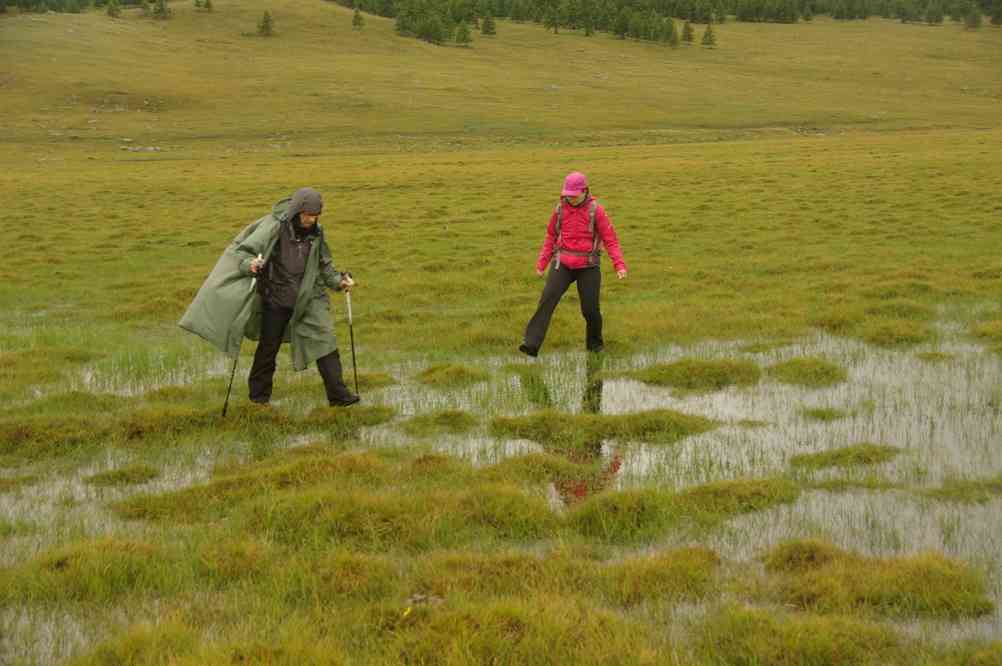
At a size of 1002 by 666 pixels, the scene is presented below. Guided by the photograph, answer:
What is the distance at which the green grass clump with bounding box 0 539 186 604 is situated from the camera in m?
6.49

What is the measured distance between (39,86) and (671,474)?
312 feet

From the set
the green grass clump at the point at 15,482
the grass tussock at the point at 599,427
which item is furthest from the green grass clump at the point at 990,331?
the green grass clump at the point at 15,482

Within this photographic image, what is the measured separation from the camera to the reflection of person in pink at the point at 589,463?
852cm

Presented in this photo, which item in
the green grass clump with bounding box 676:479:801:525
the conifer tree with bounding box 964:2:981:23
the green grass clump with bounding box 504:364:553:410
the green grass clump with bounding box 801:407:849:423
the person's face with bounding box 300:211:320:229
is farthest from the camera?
the conifer tree with bounding box 964:2:981:23

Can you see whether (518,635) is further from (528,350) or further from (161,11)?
(161,11)

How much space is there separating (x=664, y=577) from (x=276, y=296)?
247 inches

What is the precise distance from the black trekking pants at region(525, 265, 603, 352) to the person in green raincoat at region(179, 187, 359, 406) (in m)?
3.31

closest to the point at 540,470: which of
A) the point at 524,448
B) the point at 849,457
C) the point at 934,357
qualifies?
the point at 524,448

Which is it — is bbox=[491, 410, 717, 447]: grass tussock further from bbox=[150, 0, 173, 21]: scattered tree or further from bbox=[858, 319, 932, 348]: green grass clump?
bbox=[150, 0, 173, 21]: scattered tree

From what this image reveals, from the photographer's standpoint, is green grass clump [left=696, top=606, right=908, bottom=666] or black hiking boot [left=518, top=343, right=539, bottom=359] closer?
green grass clump [left=696, top=606, right=908, bottom=666]

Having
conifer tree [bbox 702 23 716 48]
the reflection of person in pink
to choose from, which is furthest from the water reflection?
conifer tree [bbox 702 23 716 48]

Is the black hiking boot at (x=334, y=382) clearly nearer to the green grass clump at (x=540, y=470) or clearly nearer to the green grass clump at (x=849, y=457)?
the green grass clump at (x=540, y=470)

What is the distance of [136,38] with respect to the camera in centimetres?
12706

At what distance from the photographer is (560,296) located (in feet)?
45.4
